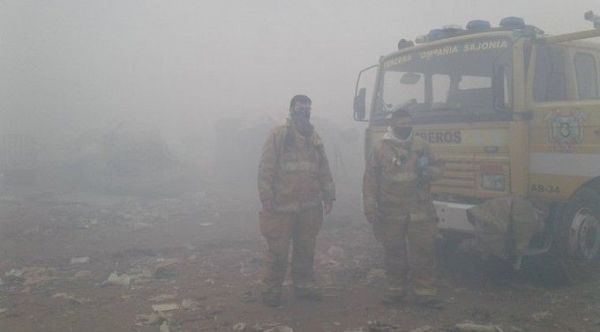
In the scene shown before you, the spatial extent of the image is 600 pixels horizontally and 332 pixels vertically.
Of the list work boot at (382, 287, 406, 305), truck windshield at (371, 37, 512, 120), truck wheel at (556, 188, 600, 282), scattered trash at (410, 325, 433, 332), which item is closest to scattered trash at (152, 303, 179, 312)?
work boot at (382, 287, 406, 305)

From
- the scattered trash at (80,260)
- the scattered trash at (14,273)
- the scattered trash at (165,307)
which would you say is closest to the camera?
the scattered trash at (165,307)

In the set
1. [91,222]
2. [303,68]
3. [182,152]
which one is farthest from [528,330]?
[303,68]

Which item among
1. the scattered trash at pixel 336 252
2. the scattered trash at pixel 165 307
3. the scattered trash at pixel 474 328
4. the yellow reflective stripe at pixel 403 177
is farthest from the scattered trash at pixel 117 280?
the scattered trash at pixel 474 328

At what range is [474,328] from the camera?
426 centimetres

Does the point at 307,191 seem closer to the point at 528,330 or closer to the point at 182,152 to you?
the point at 528,330

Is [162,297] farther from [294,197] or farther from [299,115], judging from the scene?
[299,115]

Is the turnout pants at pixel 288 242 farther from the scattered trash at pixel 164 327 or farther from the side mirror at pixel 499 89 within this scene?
the side mirror at pixel 499 89

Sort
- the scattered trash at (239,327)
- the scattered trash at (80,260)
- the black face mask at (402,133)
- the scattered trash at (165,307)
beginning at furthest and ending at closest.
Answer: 1. the scattered trash at (80,260)
2. the black face mask at (402,133)
3. the scattered trash at (165,307)
4. the scattered trash at (239,327)

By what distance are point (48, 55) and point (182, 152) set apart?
16.8m

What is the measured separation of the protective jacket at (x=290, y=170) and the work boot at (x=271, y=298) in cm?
73

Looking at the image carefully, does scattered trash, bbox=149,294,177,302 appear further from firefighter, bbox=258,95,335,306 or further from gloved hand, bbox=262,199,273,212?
gloved hand, bbox=262,199,273,212

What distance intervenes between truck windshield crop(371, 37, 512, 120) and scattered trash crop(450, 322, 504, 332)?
6.72 feet

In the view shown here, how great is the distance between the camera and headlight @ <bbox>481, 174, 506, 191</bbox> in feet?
17.4

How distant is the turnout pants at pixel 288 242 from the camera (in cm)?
499
